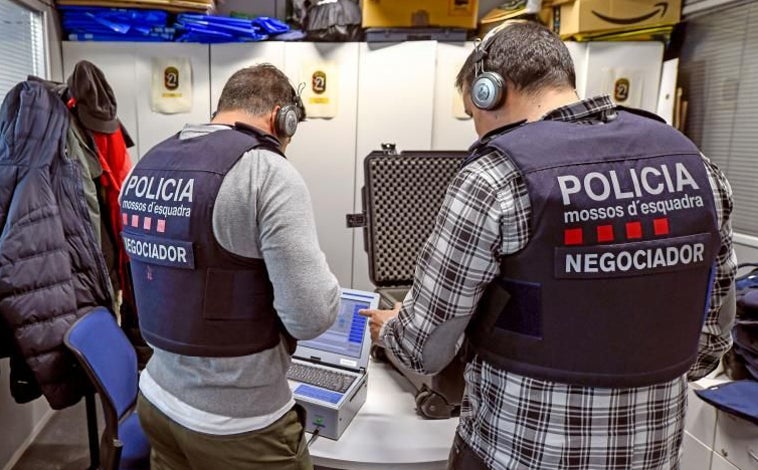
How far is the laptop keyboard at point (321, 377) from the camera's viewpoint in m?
1.29

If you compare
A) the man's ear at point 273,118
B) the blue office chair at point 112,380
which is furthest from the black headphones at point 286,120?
the blue office chair at point 112,380

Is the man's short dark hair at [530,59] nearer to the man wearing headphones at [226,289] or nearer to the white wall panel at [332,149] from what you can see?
the man wearing headphones at [226,289]

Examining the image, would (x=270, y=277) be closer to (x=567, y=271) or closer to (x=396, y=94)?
(x=567, y=271)

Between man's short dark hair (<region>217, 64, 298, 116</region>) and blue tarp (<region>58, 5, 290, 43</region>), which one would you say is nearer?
man's short dark hair (<region>217, 64, 298, 116</region>)

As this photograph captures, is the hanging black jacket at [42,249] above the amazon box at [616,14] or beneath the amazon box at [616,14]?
beneath

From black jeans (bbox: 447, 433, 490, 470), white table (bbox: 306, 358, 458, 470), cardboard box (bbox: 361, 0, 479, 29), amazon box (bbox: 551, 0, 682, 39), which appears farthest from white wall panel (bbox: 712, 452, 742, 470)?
cardboard box (bbox: 361, 0, 479, 29)

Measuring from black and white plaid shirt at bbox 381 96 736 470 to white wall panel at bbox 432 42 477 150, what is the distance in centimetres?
201

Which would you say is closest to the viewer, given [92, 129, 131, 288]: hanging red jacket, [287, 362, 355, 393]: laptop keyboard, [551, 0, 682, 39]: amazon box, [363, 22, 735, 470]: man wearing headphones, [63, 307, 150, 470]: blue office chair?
[363, 22, 735, 470]: man wearing headphones

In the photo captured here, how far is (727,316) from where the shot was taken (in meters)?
1.01

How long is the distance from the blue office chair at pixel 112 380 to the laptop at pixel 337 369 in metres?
0.53

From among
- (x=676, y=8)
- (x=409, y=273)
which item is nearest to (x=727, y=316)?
(x=409, y=273)


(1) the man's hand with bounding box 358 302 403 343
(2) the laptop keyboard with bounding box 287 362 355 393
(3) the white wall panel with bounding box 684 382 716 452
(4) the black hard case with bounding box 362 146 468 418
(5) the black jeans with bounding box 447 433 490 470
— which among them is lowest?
(3) the white wall panel with bounding box 684 382 716 452

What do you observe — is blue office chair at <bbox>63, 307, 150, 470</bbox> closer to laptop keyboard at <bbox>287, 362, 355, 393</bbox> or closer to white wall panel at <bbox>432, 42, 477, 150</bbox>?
laptop keyboard at <bbox>287, 362, 355, 393</bbox>

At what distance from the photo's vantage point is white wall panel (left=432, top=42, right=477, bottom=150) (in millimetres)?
2762
